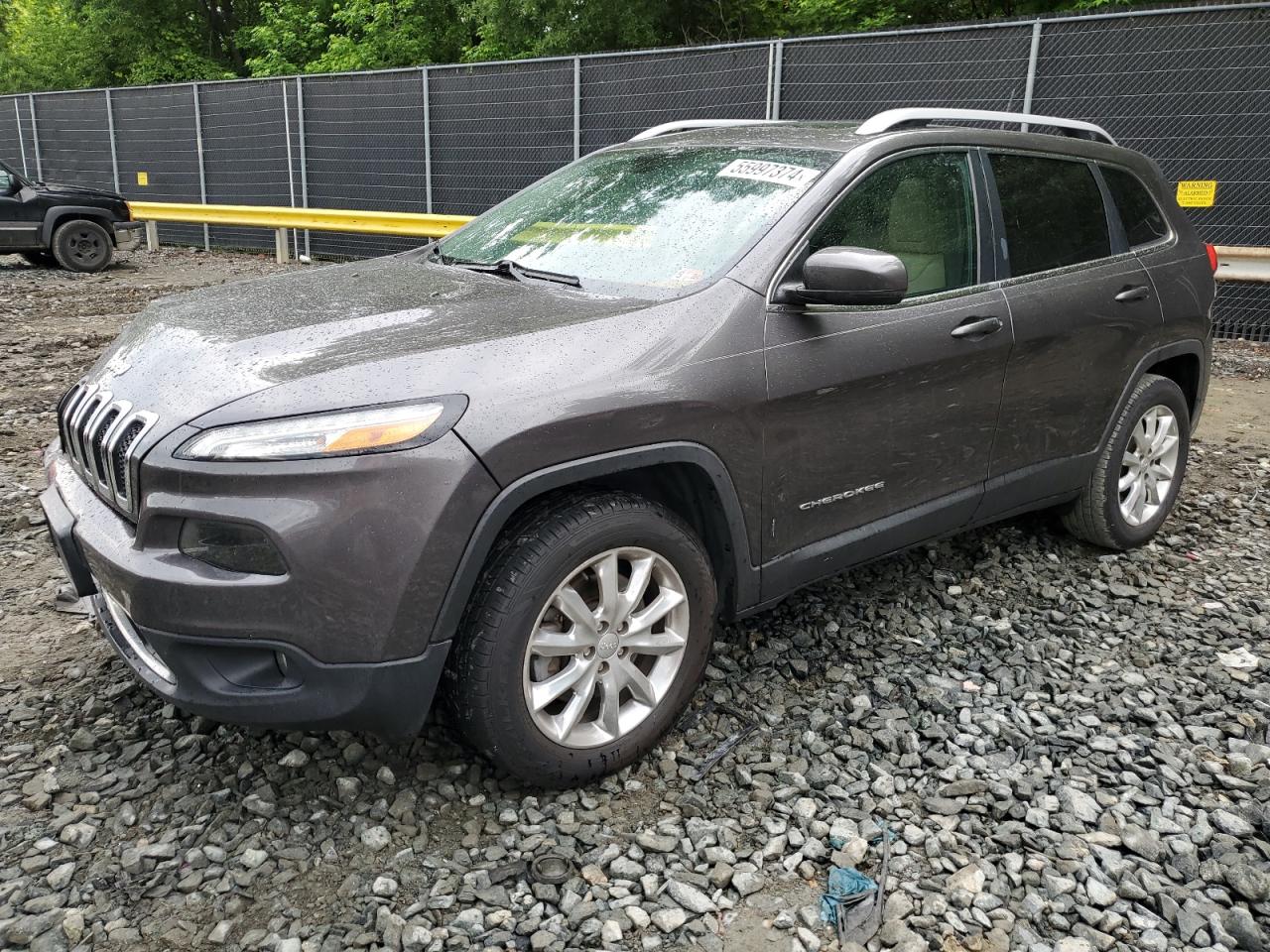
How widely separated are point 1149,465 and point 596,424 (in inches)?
119

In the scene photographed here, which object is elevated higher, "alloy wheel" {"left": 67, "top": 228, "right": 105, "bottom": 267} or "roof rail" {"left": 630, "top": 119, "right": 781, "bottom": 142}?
"roof rail" {"left": 630, "top": 119, "right": 781, "bottom": 142}

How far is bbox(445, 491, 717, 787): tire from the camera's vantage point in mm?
2467

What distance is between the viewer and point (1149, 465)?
447cm

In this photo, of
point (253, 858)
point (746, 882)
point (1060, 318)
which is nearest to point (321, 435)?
point (253, 858)

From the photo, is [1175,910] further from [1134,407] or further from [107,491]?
[107,491]

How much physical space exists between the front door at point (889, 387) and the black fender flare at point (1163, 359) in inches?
34.8

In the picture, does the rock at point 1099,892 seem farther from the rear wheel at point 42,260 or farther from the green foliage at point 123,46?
the green foliage at point 123,46

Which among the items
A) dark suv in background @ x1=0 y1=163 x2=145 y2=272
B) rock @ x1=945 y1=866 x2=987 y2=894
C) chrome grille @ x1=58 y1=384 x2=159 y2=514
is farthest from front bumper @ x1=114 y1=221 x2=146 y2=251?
rock @ x1=945 y1=866 x2=987 y2=894

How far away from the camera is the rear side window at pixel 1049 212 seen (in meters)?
3.72

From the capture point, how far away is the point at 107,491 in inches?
101

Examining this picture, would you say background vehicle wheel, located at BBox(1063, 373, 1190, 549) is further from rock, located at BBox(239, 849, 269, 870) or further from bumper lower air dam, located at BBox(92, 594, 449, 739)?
rock, located at BBox(239, 849, 269, 870)

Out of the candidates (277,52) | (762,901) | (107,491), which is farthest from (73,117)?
(762,901)

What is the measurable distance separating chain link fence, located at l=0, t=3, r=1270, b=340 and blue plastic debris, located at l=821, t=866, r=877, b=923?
845 centimetres

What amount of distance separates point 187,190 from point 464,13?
7046mm
